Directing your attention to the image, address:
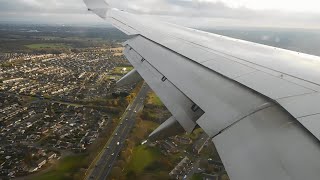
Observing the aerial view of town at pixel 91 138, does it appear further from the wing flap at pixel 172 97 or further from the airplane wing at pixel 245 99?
the airplane wing at pixel 245 99

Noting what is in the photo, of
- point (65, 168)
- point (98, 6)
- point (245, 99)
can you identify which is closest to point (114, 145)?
point (65, 168)

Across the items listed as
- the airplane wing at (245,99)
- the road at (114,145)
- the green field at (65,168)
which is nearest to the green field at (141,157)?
the road at (114,145)

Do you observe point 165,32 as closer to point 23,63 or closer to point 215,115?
point 215,115

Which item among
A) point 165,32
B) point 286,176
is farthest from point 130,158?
point 286,176

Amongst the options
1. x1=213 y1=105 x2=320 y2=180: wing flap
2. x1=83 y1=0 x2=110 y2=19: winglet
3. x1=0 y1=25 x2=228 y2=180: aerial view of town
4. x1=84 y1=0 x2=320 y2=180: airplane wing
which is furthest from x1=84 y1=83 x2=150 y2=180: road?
x1=213 y1=105 x2=320 y2=180: wing flap

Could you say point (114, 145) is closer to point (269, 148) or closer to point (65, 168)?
point (65, 168)

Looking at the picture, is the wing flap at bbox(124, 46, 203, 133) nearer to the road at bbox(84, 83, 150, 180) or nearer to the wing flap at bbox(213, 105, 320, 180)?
the wing flap at bbox(213, 105, 320, 180)
